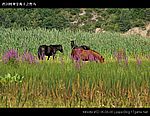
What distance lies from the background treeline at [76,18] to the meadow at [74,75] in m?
0.12

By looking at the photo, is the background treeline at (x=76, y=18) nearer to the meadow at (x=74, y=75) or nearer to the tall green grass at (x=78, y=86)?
the meadow at (x=74, y=75)

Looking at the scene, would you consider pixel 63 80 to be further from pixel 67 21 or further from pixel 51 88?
pixel 67 21

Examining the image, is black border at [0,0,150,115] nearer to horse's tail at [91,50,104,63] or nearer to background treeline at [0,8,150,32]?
background treeline at [0,8,150,32]

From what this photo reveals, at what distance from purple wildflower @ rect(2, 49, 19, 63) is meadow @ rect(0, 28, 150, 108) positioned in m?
0.05

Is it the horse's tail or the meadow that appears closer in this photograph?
the meadow

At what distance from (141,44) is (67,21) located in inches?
50.0

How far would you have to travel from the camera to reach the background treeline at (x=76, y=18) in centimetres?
824

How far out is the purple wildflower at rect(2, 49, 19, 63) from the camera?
26.9 ft

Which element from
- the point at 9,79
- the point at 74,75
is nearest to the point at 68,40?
the point at 74,75
